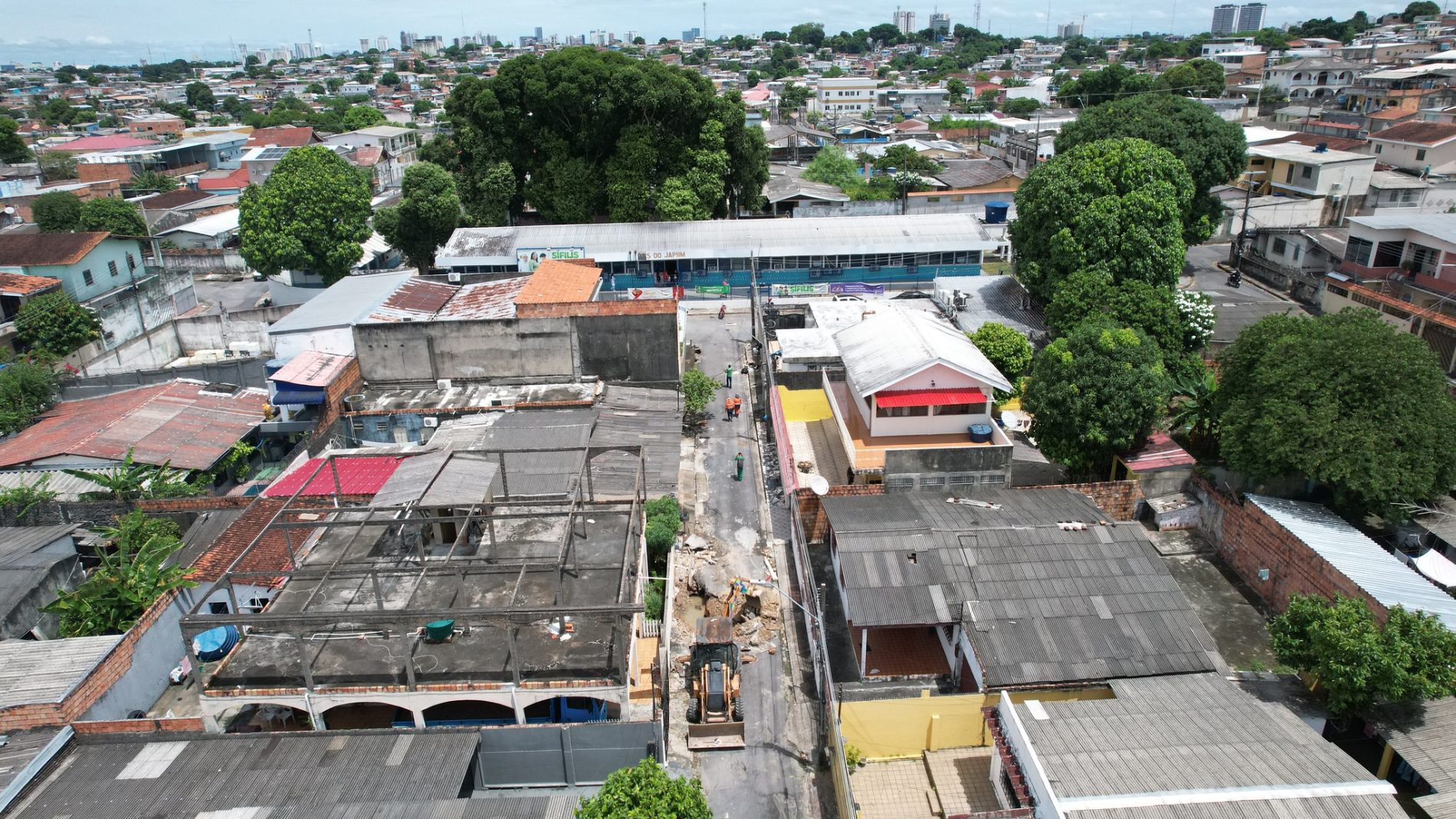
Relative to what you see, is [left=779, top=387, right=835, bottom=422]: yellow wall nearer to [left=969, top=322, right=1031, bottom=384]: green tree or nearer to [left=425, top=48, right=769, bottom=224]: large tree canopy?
[left=969, top=322, right=1031, bottom=384]: green tree

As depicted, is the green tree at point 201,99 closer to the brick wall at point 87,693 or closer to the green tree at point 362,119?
the green tree at point 362,119

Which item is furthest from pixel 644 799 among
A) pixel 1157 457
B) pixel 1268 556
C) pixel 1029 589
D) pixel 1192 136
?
pixel 1192 136

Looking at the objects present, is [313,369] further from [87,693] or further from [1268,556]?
[1268,556]

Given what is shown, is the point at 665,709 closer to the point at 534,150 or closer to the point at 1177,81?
the point at 534,150

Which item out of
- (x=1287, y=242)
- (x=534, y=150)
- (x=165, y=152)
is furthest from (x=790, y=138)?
(x=165, y=152)

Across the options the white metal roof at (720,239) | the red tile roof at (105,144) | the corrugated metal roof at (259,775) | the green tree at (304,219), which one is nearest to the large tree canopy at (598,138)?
the white metal roof at (720,239)
